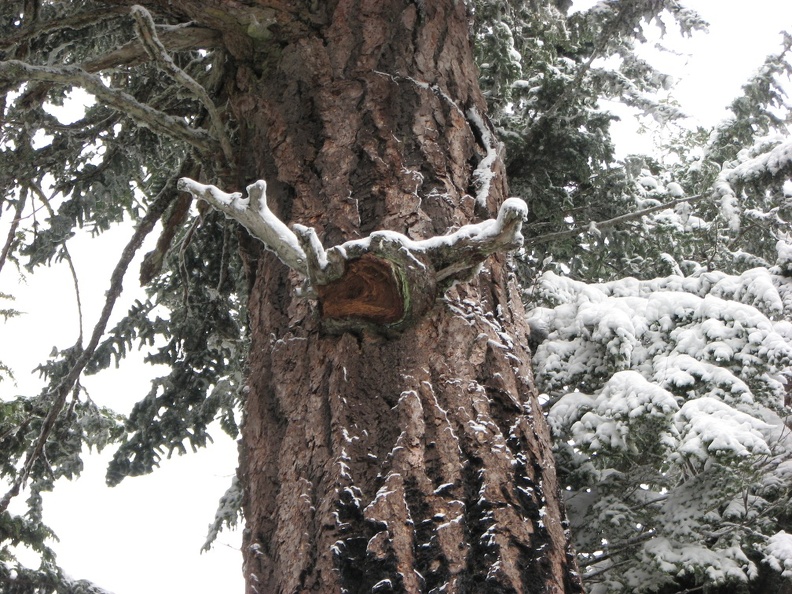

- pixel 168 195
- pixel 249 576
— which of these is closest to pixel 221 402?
pixel 168 195

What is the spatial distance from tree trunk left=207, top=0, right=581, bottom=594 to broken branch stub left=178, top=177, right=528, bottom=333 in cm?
12

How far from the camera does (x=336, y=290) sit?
6.61ft

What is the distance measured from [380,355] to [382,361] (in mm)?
20

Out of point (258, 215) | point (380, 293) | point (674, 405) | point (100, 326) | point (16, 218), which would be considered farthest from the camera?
point (16, 218)

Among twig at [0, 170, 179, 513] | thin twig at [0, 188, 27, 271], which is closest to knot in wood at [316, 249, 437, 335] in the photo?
twig at [0, 170, 179, 513]

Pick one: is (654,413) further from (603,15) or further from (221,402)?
(603,15)

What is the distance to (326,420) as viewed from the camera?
207cm

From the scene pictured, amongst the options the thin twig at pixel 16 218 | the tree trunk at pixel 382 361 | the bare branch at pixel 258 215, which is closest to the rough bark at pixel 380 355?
the tree trunk at pixel 382 361

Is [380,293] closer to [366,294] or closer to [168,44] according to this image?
[366,294]

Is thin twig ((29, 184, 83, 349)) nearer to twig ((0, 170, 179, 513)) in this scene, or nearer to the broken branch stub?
twig ((0, 170, 179, 513))

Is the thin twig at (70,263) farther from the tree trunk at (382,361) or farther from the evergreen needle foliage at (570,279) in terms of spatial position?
the tree trunk at (382,361)

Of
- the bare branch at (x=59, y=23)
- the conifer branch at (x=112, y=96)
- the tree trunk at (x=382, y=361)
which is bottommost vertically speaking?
the tree trunk at (x=382, y=361)

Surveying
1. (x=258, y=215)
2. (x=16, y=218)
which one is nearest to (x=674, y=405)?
(x=258, y=215)

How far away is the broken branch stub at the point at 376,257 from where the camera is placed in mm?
1833
